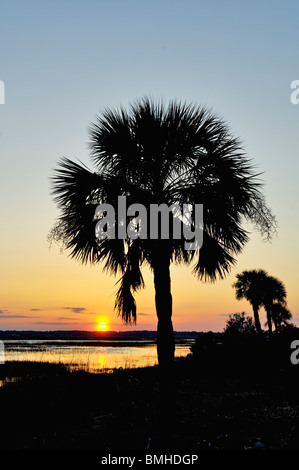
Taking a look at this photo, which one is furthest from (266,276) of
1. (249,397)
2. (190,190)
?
(190,190)

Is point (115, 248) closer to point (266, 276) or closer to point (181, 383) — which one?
point (181, 383)

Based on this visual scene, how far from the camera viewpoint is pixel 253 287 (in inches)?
1645

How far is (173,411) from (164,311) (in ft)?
6.15

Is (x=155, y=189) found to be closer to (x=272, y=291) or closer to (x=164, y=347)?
(x=164, y=347)

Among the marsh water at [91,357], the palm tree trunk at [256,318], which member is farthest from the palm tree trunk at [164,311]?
Result: the palm tree trunk at [256,318]

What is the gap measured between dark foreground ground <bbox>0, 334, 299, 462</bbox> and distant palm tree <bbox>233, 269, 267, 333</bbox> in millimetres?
26447

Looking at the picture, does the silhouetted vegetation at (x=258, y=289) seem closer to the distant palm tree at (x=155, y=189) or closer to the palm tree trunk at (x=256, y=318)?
the palm tree trunk at (x=256, y=318)

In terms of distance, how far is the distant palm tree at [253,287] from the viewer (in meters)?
41.6

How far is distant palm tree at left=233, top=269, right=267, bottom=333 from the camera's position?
41.6 metres

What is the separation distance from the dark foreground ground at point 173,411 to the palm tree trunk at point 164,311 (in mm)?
541

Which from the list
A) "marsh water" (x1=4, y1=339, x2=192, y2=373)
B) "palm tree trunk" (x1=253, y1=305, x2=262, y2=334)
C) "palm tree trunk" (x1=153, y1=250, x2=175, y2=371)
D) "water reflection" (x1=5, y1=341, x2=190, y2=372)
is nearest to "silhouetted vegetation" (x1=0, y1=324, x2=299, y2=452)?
"palm tree trunk" (x1=153, y1=250, x2=175, y2=371)

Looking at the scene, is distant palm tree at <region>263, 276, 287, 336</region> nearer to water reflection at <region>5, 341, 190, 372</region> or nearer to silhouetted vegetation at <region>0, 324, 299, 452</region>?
water reflection at <region>5, 341, 190, 372</region>

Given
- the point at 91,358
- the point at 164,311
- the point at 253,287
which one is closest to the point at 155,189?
the point at 164,311
